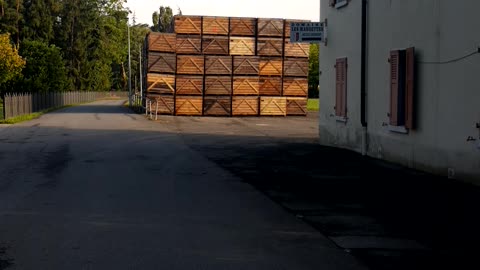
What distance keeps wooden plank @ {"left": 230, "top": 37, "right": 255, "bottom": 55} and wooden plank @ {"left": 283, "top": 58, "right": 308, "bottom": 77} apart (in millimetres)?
2432

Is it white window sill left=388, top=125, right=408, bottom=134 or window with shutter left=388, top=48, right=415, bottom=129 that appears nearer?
window with shutter left=388, top=48, right=415, bottom=129

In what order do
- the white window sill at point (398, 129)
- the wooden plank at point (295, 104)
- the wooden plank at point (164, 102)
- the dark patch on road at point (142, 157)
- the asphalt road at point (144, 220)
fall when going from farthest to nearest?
the wooden plank at point (295, 104) → the wooden plank at point (164, 102) → the dark patch on road at point (142, 157) → the white window sill at point (398, 129) → the asphalt road at point (144, 220)

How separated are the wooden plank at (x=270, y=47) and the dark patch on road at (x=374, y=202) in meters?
23.5

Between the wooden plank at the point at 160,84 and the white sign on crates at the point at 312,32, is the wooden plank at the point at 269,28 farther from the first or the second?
the white sign on crates at the point at 312,32

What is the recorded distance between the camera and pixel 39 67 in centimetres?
6275

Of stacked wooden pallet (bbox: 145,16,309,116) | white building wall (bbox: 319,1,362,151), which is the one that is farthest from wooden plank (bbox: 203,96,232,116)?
white building wall (bbox: 319,1,362,151)

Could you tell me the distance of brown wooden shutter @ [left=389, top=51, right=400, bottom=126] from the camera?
14891 mm

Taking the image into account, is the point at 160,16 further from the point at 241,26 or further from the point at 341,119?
the point at 341,119

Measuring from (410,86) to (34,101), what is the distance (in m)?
42.3

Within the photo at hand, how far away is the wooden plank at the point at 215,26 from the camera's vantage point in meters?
39.8

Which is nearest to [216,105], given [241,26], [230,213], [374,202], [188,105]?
[188,105]

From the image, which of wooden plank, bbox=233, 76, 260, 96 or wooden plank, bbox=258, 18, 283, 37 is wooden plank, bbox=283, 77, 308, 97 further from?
wooden plank, bbox=258, 18, 283, 37

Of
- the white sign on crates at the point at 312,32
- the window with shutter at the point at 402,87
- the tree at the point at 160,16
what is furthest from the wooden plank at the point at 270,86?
the tree at the point at 160,16

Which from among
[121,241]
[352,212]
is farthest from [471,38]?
[121,241]
